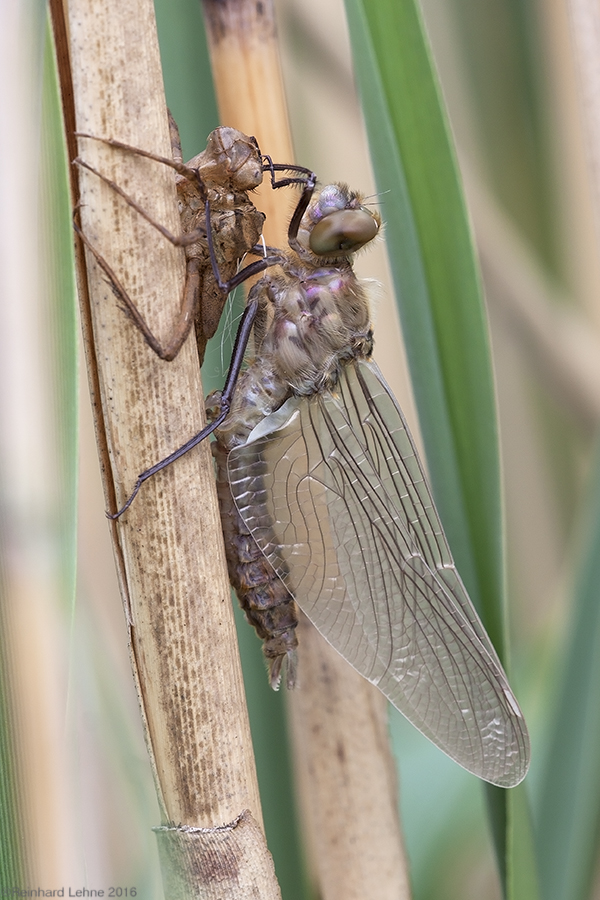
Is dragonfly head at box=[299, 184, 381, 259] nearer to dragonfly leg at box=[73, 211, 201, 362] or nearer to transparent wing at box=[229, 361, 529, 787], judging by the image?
transparent wing at box=[229, 361, 529, 787]

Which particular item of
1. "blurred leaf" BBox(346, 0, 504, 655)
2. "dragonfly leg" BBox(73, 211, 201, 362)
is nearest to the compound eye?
"blurred leaf" BBox(346, 0, 504, 655)

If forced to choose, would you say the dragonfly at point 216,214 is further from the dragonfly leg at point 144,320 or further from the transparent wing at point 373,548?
the transparent wing at point 373,548

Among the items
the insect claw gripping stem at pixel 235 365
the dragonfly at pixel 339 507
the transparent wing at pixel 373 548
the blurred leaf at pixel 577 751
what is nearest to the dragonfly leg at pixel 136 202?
the insect claw gripping stem at pixel 235 365

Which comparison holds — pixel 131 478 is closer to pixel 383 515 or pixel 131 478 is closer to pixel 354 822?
pixel 383 515

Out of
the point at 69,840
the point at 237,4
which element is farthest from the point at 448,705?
the point at 237,4

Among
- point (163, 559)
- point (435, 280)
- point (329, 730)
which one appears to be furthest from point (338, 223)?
point (329, 730)

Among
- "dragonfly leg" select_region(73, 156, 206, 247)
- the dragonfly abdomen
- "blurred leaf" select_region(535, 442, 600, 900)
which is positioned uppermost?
"dragonfly leg" select_region(73, 156, 206, 247)

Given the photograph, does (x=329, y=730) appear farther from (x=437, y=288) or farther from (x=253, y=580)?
(x=437, y=288)

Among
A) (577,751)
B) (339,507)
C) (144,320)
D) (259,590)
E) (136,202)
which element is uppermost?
(136,202)
